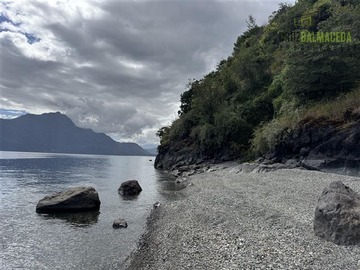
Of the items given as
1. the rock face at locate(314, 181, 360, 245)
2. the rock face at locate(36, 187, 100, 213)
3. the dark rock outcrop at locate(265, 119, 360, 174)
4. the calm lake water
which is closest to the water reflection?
the calm lake water

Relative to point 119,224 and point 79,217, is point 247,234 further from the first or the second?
point 79,217

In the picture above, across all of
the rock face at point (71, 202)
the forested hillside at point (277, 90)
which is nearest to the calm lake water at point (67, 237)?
the rock face at point (71, 202)

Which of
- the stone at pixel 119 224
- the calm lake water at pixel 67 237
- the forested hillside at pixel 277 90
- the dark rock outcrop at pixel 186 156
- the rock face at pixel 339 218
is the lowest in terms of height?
the calm lake water at pixel 67 237

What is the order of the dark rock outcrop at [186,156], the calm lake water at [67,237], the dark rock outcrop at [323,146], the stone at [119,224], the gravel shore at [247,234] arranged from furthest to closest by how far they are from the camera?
the dark rock outcrop at [186,156] → the dark rock outcrop at [323,146] → the stone at [119,224] → the calm lake water at [67,237] → the gravel shore at [247,234]

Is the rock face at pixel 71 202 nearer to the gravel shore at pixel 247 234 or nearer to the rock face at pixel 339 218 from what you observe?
the gravel shore at pixel 247 234

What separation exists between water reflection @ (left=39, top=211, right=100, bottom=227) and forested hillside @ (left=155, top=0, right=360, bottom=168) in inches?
1024

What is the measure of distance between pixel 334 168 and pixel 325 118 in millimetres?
6716

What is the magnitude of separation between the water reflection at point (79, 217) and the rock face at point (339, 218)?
1808 cm

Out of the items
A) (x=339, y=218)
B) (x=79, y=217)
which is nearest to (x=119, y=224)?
(x=79, y=217)

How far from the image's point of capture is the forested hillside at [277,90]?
114 ft

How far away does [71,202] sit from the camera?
28.5 metres

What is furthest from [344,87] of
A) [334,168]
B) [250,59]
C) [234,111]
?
[250,59]

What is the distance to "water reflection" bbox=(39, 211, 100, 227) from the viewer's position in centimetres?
2407

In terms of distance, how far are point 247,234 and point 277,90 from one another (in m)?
44.6
